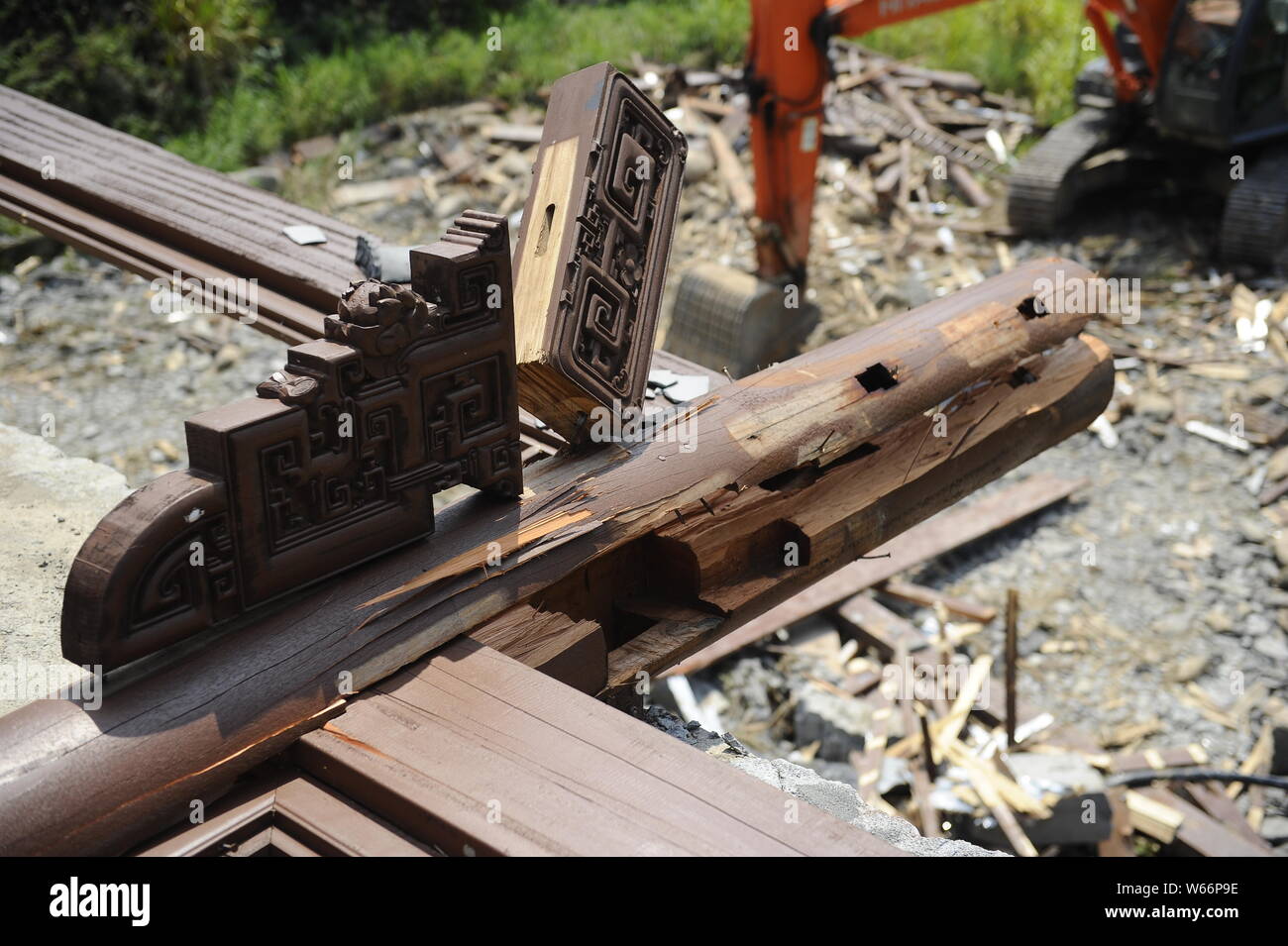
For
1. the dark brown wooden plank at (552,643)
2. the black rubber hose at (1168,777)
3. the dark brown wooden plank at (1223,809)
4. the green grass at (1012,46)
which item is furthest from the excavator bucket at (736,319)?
the dark brown wooden plank at (552,643)

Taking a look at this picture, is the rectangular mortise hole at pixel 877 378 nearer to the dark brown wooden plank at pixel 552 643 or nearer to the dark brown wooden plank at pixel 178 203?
the dark brown wooden plank at pixel 552 643

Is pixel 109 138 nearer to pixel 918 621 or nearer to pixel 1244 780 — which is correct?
pixel 918 621

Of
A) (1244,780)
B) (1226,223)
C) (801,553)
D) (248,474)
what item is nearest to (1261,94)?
(1226,223)

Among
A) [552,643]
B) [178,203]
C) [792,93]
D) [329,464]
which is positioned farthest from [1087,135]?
[329,464]

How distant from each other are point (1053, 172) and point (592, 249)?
6973 mm

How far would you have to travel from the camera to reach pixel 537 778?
1963mm

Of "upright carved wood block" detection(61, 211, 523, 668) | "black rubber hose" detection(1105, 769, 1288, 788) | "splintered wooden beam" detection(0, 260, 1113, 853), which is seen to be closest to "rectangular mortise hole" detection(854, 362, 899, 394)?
"splintered wooden beam" detection(0, 260, 1113, 853)

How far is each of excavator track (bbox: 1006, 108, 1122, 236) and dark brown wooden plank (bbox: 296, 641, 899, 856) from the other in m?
7.76

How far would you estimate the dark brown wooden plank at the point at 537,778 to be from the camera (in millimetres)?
1840

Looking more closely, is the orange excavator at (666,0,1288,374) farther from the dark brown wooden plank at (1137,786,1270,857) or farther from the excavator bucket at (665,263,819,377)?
the dark brown wooden plank at (1137,786,1270,857)

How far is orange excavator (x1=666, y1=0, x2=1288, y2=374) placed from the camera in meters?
6.95

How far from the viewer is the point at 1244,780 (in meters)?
4.73
